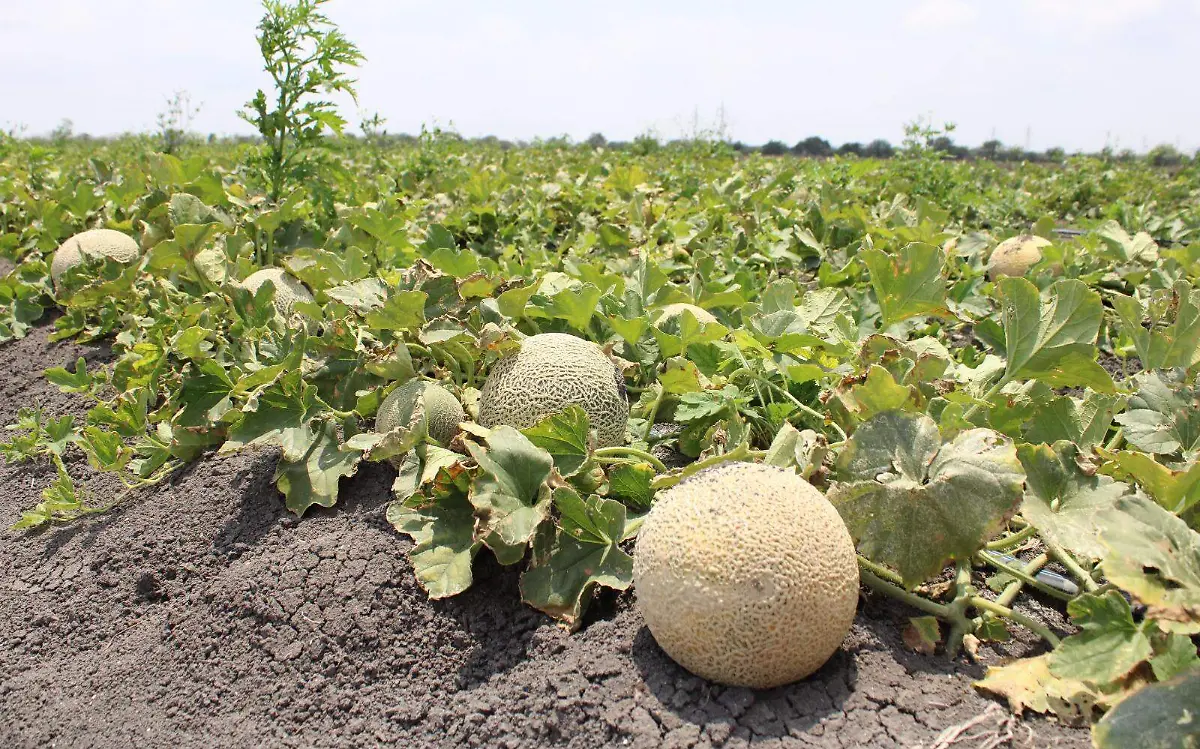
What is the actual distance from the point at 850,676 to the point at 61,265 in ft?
15.3

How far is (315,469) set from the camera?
2.50 m

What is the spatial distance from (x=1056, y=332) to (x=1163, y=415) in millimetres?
312

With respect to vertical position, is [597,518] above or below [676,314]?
below

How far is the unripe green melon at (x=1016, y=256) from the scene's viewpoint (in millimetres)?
4283

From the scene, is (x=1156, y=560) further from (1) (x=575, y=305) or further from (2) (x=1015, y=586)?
(1) (x=575, y=305)

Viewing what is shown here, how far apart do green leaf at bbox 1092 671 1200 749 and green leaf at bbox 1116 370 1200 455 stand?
79 centimetres

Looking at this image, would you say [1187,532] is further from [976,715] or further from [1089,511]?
[976,715]

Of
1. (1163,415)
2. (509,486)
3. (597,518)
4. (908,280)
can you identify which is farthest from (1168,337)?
(509,486)

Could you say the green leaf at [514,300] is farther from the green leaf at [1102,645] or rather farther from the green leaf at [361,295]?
the green leaf at [1102,645]

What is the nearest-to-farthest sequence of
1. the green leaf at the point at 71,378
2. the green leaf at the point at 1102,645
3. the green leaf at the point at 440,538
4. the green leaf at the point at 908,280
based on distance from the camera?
1. the green leaf at the point at 1102,645
2. the green leaf at the point at 440,538
3. the green leaf at the point at 908,280
4. the green leaf at the point at 71,378

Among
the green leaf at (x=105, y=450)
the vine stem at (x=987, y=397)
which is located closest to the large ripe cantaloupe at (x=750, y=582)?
the vine stem at (x=987, y=397)

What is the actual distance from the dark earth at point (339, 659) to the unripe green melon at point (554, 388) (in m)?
0.46

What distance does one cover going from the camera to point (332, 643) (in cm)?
209

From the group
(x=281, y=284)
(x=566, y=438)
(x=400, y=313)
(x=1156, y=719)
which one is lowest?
(x=1156, y=719)
